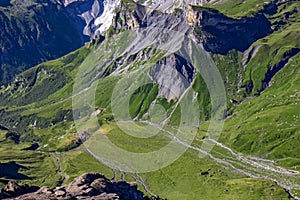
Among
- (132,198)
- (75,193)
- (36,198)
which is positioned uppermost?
(36,198)

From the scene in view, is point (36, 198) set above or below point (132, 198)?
above

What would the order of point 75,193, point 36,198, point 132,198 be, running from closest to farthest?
point 36,198 < point 75,193 < point 132,198

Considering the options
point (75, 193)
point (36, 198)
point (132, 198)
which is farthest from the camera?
point (132, 198)

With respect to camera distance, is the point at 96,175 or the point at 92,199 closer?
the point at 92,199

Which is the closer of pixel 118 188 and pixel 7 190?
pixel 7 190

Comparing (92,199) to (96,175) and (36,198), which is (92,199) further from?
(96,175)

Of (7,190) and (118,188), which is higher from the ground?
(7,190)

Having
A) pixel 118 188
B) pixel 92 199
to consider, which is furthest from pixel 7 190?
pixel 118 188

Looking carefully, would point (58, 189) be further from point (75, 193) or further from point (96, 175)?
point (96, 175)

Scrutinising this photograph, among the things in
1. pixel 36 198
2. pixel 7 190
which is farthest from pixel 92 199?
pixel 7 190
